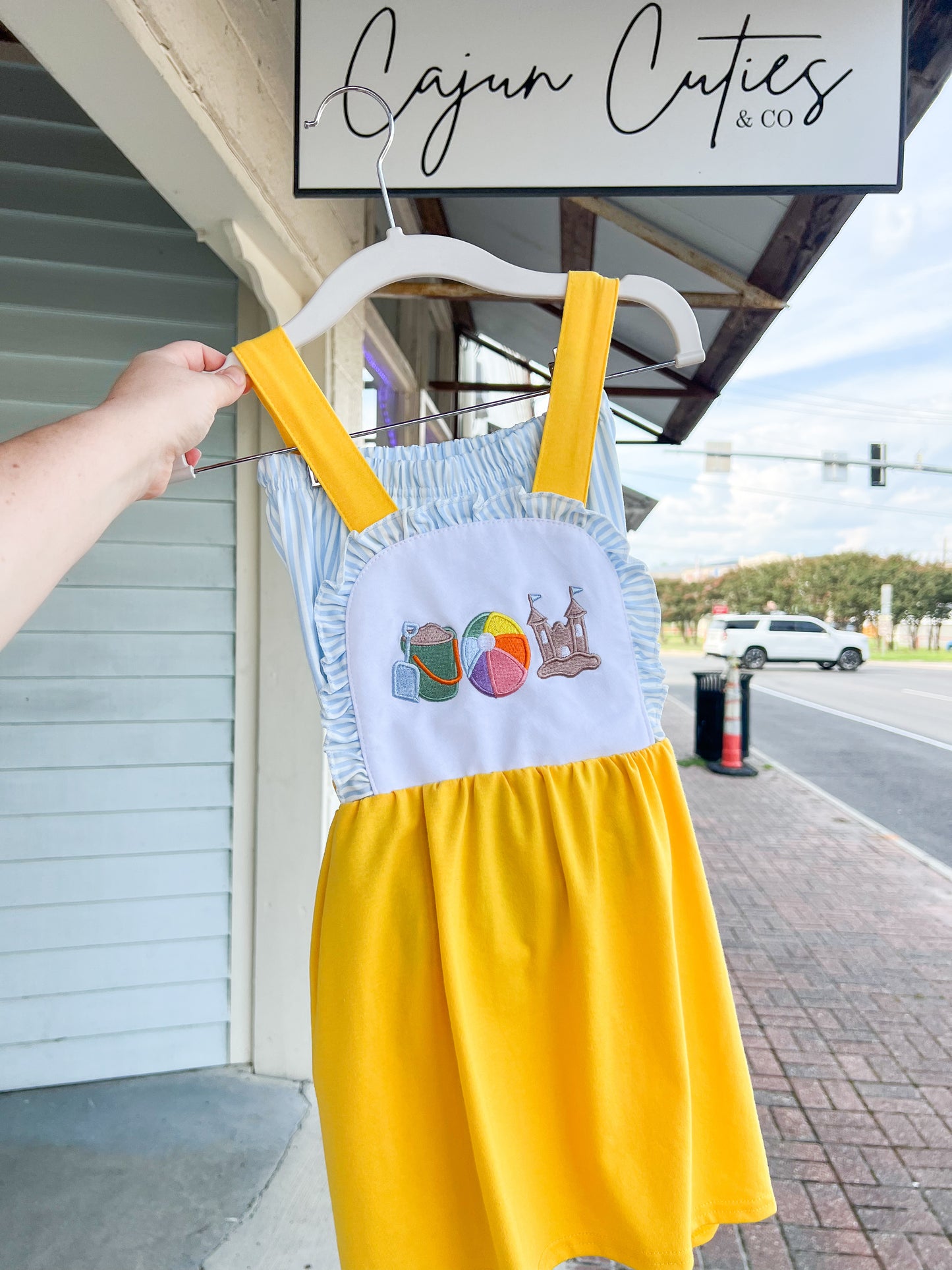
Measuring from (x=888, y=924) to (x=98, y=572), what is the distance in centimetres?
468

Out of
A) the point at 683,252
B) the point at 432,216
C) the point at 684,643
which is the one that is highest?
the point at 432,216

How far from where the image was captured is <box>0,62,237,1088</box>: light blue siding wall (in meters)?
2.51

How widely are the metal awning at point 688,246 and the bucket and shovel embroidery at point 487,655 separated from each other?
101 cm

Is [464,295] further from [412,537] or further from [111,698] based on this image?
[111,698]

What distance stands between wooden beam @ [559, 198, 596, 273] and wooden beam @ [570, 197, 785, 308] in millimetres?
73

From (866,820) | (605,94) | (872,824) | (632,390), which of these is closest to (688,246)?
(632,390)

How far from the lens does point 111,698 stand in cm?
262

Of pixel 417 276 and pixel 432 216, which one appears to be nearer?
pixel 417 276

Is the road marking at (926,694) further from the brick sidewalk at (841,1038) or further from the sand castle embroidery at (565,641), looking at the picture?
the sand castle embroidery at (565,641)

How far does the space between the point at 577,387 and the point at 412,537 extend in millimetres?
282

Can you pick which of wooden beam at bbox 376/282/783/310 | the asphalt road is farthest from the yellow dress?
the asphalt road

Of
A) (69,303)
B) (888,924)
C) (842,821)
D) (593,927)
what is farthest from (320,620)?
(842,821)

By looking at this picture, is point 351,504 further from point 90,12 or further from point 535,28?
point 535,28

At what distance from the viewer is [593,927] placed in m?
0.98
